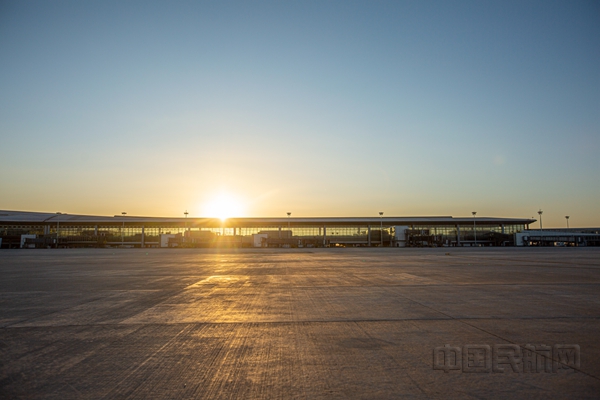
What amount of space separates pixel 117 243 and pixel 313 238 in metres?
54.5

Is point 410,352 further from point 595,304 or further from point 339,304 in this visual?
point 595,304

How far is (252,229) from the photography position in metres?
121

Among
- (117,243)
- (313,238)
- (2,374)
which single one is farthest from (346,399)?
(117,243)

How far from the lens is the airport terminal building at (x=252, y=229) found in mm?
111750

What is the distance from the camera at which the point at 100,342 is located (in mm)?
6672
